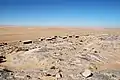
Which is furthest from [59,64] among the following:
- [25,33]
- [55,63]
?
[25,33]

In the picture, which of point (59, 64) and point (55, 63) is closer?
point (59, 64)

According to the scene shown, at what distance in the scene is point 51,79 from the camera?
1283cm

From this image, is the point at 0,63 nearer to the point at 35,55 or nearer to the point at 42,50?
the point at 35,55

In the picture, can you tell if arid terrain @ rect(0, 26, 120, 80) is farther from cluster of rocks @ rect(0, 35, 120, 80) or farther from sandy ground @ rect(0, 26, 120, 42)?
sandy ground @ rect(0, 26, 120, 42)

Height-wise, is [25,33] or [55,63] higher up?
[25,33]

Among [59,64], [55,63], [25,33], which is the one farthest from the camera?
[25,33]

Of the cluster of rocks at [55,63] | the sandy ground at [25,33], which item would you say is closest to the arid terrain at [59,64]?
the cluster of rocks at [55,63]

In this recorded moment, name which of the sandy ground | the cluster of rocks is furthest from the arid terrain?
the sandy ground

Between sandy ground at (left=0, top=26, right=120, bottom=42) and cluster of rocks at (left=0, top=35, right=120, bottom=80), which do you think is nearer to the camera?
cluster of rocks at (left=0, top=35, right=120, bottom=80)

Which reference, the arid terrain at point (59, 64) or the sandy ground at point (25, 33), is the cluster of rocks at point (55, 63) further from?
the sandy ground at point (25, 33)

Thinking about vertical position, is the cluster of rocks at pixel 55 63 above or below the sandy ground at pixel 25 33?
below

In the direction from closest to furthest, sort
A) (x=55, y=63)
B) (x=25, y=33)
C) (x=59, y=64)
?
(x=59, y=64) → (x=55, y=63) → (x=25, y=33)

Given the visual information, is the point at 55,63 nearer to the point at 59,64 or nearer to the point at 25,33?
the point at 59,64

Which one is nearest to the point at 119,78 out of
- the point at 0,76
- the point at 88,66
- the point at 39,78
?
the point at 88,66
